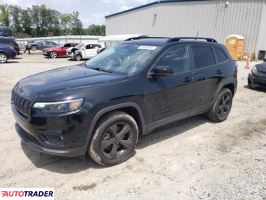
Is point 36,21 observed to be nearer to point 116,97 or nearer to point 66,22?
point 66,22

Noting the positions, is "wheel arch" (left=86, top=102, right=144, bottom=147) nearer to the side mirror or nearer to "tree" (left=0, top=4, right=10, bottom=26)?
the side mirror

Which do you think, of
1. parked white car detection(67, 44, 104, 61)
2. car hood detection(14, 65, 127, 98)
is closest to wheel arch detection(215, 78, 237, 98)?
car hood detection(14, 65, 127, 98)

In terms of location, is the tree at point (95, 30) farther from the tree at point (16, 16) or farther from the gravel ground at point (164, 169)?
the gravel ground at point (164, 169)

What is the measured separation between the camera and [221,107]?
18.6ft

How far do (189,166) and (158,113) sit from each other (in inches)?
36.0

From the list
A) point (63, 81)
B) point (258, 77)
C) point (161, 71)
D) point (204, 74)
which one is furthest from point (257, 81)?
point (63, 81)

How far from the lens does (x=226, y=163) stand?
396 cm

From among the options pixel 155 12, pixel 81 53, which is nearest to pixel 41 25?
pixel 155 12

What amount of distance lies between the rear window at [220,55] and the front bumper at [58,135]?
3377 millimetres

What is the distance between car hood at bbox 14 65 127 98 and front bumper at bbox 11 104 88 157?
36 cm

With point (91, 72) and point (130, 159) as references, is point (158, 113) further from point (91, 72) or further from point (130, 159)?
point (91, 72)

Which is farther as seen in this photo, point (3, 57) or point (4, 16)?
point (4, 16)

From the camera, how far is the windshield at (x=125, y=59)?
13.4 ft

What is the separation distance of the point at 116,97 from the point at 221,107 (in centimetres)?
299
